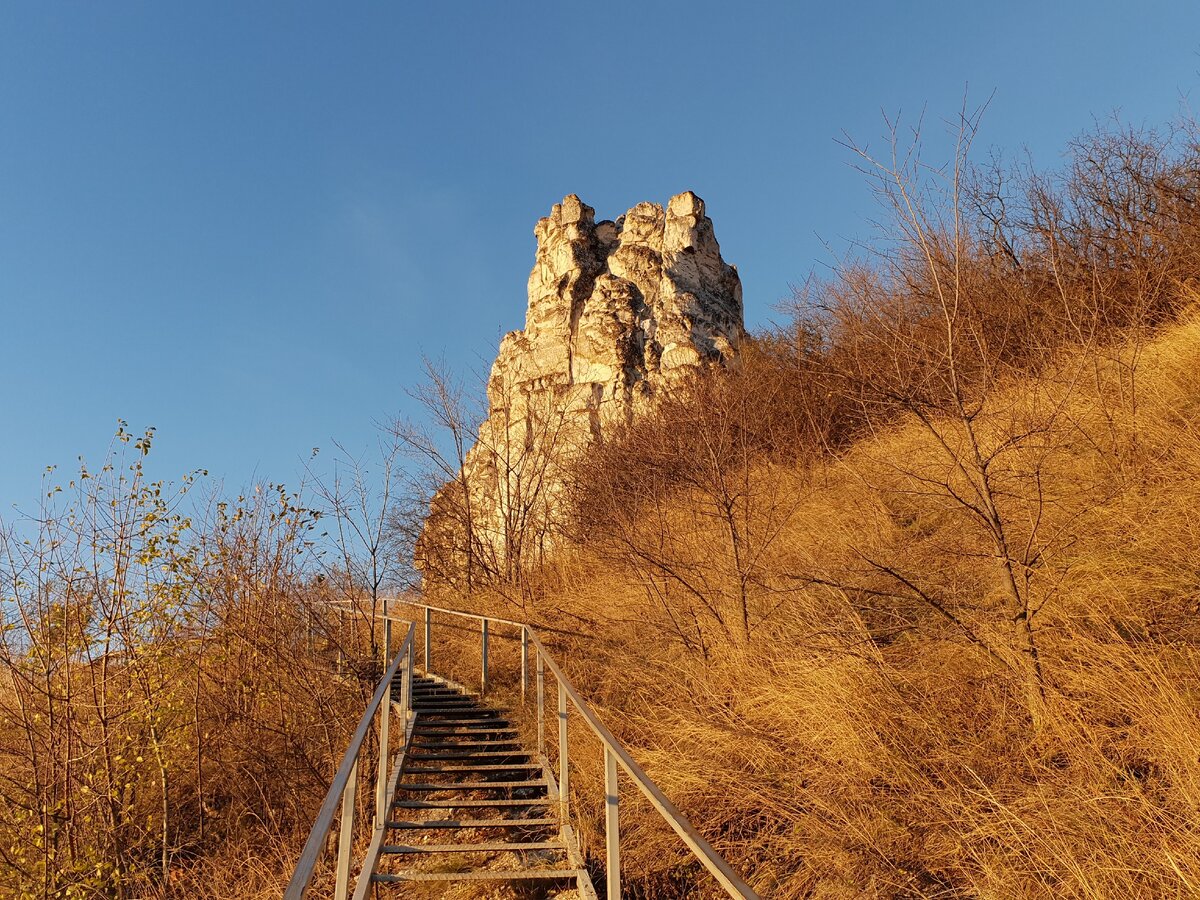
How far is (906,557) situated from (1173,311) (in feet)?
18.5

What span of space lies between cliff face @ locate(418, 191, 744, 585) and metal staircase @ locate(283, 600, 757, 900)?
28.0 ft

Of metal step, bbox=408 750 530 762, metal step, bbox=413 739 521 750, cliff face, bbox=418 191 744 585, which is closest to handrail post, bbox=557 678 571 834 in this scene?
metal step, bbox=408 750 530 762

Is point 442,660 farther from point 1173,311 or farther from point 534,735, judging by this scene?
point 1173,311

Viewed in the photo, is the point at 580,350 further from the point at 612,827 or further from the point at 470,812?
the point at 612,827

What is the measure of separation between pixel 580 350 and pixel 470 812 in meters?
16.5

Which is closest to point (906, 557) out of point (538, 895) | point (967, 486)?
point (967, 486)

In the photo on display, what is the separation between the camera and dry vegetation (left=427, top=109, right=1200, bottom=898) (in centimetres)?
407

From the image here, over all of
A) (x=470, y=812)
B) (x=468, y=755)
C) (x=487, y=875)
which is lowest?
(x=487, y=875)

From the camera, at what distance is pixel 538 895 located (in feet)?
20.5

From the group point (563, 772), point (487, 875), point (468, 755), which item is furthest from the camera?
point (468, 755)

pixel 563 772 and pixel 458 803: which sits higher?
pixel 563 772

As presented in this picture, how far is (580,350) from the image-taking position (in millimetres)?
23266

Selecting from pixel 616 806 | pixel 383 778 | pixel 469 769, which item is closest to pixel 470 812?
pixel 469 769

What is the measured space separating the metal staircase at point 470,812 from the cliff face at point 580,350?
8540 mm
